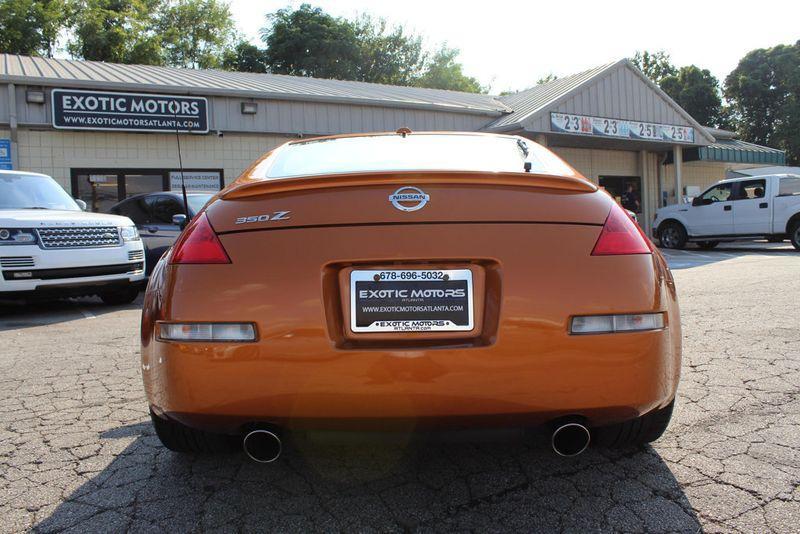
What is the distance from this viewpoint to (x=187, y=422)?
201 cm

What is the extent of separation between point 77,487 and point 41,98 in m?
11.9

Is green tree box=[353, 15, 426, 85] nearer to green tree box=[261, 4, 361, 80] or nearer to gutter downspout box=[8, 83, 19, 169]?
green tree box=[261, 4, 361, 80]

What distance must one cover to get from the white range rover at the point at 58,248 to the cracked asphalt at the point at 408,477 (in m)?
3.40

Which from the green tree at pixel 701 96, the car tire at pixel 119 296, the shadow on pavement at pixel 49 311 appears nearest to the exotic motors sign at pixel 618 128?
the car tire at pixel 119 296

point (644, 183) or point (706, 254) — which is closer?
point (706, 254)

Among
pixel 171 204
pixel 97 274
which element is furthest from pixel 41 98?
pixel 97 274

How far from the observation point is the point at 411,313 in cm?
190

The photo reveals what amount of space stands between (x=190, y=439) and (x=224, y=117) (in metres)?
12.5

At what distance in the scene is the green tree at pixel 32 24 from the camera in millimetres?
30156

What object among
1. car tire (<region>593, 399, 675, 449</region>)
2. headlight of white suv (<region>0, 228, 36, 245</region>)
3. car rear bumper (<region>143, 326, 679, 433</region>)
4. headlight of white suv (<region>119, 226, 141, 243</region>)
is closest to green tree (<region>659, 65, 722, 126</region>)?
headlight of white suv (<region>119, 226, 141, 243</region>)

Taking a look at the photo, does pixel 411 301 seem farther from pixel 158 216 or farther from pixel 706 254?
pixel 706 254

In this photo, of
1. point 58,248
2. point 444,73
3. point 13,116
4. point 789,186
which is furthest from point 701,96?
point 58,248

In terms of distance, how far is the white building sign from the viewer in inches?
533

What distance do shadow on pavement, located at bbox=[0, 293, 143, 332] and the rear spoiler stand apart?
536cm
